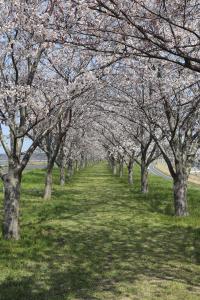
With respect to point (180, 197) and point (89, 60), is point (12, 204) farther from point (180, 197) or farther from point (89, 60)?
point (180, 197)

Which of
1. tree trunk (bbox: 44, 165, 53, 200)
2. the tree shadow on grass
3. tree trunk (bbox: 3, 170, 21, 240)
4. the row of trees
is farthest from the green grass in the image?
tree trunk (bbox: 44, 165, 53, 200)

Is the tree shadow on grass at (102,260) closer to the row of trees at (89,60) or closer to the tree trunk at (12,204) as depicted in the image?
the tree trunk at (12,204)

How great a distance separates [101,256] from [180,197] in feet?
32.2

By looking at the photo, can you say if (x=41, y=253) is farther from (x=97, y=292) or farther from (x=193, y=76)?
(x=193, y=76)

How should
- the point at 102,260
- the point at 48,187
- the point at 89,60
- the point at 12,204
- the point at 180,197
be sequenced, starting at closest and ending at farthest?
the point at 102,260 < the point at 12,204 < the point at 89,60 < the point at 180,197 < the point at 48,187

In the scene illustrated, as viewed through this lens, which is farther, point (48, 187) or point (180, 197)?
point (48, 187)

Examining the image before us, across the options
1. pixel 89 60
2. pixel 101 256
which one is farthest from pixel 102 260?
pixel 89 60

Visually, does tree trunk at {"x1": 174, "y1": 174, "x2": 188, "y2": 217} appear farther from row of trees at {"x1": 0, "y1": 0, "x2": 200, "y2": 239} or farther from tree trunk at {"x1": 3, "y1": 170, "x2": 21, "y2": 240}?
tree trunk at {"x1": 3, "y1": 170, "x2": 21, "y2": 240}

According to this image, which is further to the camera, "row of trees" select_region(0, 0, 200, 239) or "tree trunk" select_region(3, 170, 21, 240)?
"tree trunk" select_region(3, 170, 21, 240)

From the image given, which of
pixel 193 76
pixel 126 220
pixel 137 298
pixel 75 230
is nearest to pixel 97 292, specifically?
pixel 137 298

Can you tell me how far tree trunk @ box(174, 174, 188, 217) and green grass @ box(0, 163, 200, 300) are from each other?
1.96 feet

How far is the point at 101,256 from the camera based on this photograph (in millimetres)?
13781

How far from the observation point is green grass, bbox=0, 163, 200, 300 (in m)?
10.4

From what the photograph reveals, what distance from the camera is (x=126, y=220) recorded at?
20859 mm
